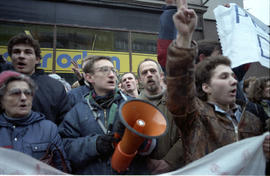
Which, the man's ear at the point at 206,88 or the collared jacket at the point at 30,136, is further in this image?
the man's ear at the point at 206,88

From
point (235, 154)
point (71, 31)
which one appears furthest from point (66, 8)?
point (235, 154)

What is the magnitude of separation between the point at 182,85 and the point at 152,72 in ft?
4.70

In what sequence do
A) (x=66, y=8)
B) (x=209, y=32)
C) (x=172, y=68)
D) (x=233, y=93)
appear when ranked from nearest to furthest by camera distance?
(x=172, y=68) → (x=233, y=93) → (x=66, y=8) → (x=209, y=32)

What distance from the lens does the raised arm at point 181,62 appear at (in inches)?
53.9

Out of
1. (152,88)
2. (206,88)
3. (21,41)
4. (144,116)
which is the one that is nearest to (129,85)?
(152,88)

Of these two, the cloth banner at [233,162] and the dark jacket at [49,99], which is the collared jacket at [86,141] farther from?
the cloth banner at [233,162]

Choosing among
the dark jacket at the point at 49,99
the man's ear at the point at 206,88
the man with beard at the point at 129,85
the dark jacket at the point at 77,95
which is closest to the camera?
the man's ear at the point at 206,88

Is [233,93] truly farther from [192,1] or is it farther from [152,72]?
[192,1]

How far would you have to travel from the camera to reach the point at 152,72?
2822 millimetres

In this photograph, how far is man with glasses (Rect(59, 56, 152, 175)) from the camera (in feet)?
5.85

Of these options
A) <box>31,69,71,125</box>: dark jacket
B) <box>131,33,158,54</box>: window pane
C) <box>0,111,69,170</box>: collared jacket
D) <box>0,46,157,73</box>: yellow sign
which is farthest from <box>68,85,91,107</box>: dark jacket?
<box>131,33,158,54</box>: window pane

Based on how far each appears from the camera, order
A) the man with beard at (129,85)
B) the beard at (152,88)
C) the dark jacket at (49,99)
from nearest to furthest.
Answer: the dark jacket at (49,99) < the beard at (152,88) < the man with beard at (129,85)

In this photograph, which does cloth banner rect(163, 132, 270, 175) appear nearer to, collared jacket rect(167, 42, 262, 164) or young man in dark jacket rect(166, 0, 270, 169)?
young man in dark jacket rect(166, 0, 270, 169)

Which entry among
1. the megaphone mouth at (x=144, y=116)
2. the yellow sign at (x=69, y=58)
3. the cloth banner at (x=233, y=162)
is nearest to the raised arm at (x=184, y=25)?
the megaphone mouth at (x=144, y=116)
